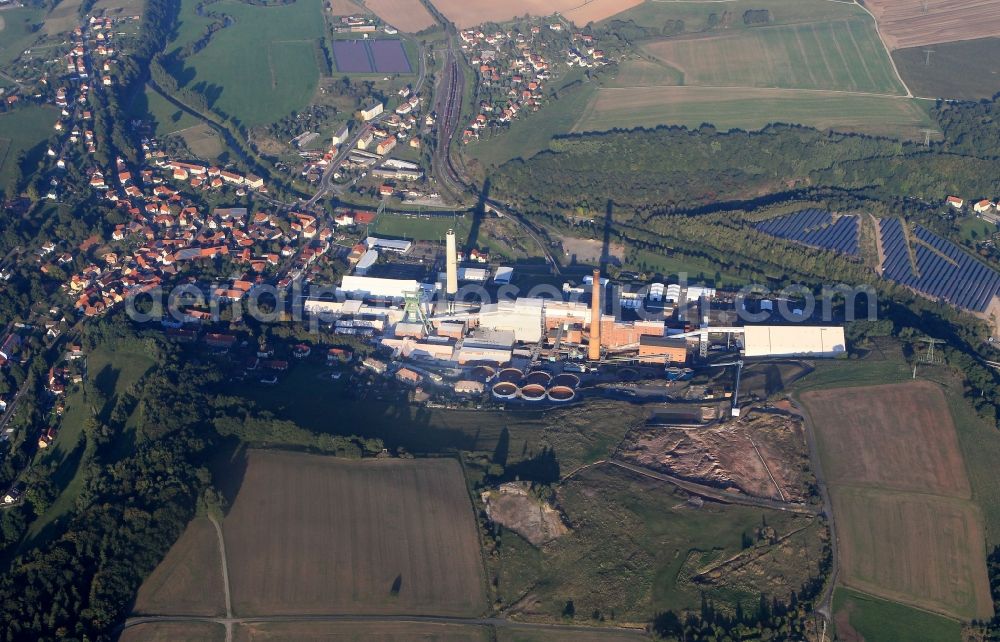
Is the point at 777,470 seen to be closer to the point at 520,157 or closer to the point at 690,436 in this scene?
the point at 690,436

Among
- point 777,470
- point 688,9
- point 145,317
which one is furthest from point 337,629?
point 688,9

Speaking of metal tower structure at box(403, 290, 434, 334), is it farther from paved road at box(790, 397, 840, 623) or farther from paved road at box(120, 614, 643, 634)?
paved road at box(120, 614, 643, 634)

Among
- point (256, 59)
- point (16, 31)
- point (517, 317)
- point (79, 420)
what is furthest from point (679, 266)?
point (16, 31)

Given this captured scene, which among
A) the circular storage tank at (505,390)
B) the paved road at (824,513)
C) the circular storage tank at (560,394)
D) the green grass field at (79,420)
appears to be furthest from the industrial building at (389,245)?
the paved road at (824,513)

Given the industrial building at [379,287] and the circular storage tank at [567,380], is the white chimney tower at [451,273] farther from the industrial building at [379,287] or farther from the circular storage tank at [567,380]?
the circular storage tank at [567,380]

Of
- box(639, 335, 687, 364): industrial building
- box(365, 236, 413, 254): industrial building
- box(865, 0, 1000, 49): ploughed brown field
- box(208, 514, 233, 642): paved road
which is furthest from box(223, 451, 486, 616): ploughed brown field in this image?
box(865, 0, 1000, 49): ploughed brown field
